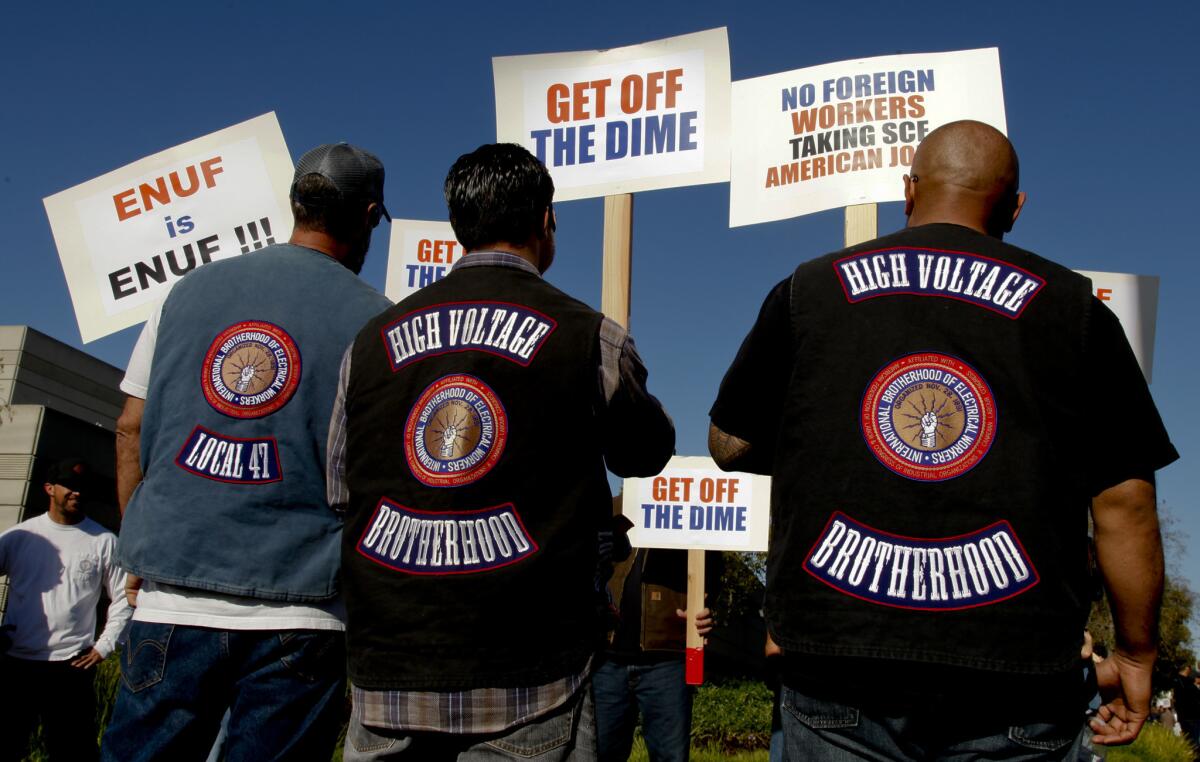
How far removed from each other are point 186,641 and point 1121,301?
444 cm

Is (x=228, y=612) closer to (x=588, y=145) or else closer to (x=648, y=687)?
(x=588, y=145)

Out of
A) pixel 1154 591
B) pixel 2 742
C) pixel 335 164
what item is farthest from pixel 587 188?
pixel 2 742

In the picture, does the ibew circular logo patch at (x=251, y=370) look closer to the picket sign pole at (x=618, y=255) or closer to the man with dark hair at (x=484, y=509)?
the man with dark hair at (x=484, y=509)

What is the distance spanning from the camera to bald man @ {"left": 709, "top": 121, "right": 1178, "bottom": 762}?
189 cm

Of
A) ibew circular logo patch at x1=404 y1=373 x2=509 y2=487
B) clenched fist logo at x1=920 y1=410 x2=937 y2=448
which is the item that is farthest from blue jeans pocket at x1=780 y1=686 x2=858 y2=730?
ibew circular logo patch at x1=404 y1=373 x2=509 y2=487

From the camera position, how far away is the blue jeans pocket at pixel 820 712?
6.31ft

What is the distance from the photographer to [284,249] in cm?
271

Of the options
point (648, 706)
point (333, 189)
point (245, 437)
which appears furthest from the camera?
point (648, 706)

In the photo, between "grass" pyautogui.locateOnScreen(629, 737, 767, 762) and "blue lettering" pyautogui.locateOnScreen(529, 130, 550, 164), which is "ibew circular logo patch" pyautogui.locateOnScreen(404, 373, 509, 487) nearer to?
"blue lettering" pyautogui.locateOnScreen(529, 130, 550, 164)

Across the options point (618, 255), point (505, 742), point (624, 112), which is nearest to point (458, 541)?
point (505, 742)

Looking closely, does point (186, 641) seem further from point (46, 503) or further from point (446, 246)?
point (46, 503)

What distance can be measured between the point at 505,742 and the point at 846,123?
11.5ft

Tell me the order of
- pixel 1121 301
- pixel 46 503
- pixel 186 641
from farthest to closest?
1. pixel 46 503
2. pixel 1121 301
3. pixel 186 641

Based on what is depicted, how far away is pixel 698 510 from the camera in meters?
6.33
